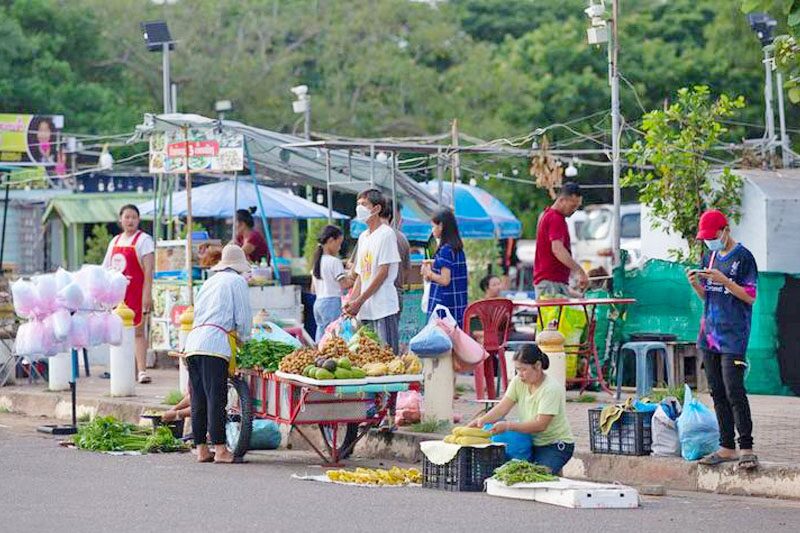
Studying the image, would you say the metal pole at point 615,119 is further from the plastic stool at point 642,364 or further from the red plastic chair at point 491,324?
the red plastic chair at point 491,324

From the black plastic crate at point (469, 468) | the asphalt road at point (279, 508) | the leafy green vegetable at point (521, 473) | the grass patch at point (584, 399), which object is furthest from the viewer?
the grass patch at point (584, 399)

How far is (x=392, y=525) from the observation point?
9.25 m

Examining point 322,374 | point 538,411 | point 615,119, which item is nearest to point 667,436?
point 538,411

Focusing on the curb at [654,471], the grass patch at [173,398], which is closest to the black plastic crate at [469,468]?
the curb at [654,471]

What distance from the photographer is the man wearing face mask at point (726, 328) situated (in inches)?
441

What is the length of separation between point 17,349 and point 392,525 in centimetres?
752

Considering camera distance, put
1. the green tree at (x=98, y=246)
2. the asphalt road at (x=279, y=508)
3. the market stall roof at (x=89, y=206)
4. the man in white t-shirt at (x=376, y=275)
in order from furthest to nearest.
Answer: the market stall roof at (x=89, y=206) → the green tree at (x=98, y=246) → the man in white t-shirt at (x=376, y=275) → the asphalt road at (x=279, y=508)

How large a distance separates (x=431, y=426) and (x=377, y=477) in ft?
6.86

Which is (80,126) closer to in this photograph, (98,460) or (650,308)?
(650,308)

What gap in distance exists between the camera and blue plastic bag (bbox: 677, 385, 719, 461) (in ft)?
37.8

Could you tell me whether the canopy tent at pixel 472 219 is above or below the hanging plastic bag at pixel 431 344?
above

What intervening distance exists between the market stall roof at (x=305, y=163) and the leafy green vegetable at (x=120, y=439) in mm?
6047

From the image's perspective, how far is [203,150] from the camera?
19.2 m

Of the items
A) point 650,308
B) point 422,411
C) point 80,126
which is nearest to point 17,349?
point 422,411
